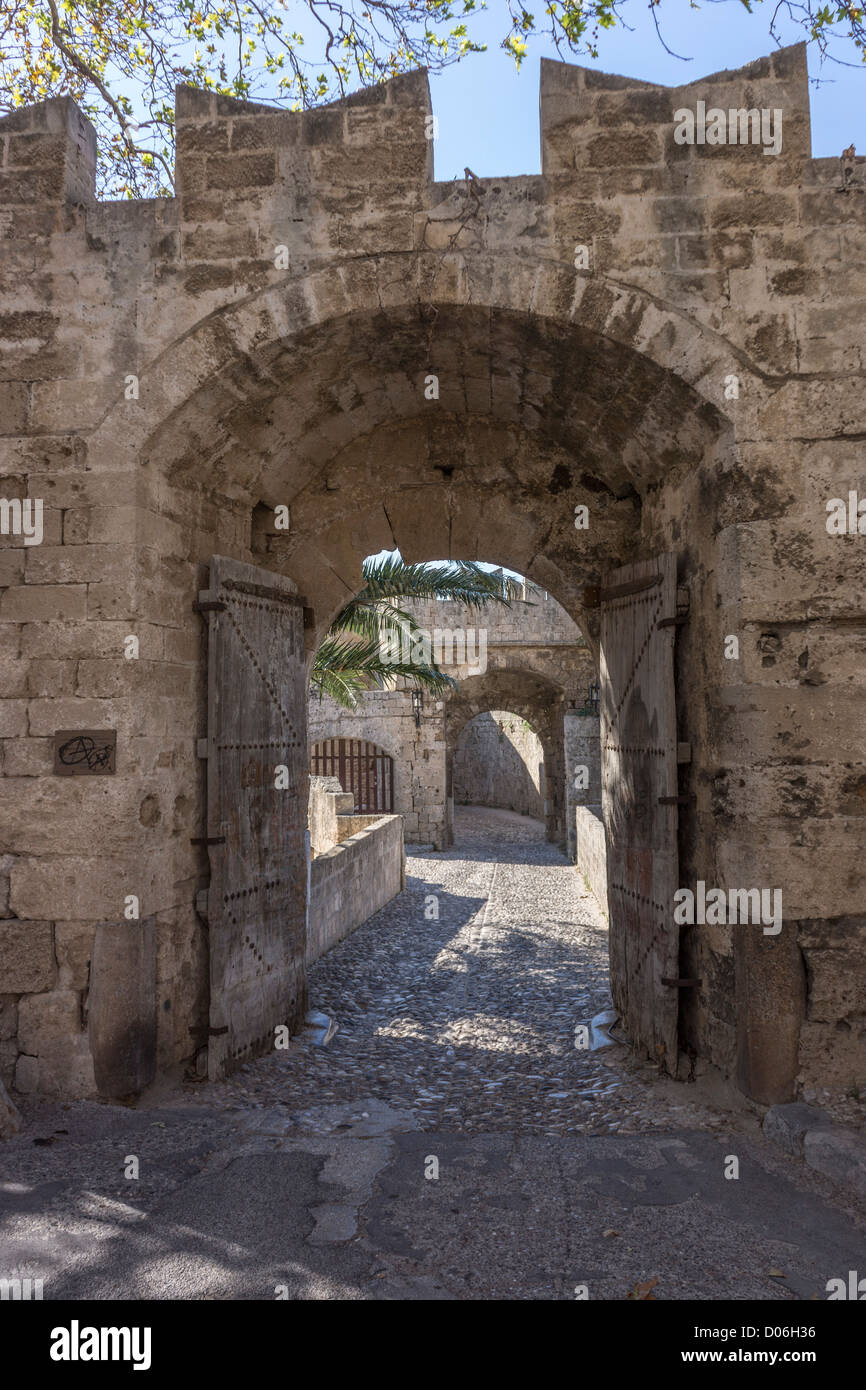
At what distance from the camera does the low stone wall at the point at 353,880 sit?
22.7 feet

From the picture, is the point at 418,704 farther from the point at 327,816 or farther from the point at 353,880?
the point at 353,880

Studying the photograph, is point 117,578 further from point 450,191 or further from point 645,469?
point 645,469

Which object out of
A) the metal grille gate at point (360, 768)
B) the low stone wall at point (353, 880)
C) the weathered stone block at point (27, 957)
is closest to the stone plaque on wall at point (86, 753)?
the weathered stone block at point (27, 957)

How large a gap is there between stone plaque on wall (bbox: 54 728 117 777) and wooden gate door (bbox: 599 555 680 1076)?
7.91ft

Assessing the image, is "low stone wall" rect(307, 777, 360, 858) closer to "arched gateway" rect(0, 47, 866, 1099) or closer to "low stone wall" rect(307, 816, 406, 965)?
"low stone wall" rect(307, 816, 406, 965)

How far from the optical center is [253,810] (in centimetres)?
439

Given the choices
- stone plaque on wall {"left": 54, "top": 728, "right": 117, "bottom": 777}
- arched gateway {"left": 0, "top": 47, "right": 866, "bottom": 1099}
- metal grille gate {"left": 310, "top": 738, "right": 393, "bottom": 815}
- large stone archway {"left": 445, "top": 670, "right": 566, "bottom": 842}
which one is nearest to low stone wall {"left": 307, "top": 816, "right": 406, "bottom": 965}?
arched gateway {"left": 0, "top": 47, "right": 866, "bottom": 1099}

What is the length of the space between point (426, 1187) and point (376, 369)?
352 centimetres

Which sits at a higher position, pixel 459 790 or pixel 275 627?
pixel 275 627

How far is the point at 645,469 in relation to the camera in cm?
444

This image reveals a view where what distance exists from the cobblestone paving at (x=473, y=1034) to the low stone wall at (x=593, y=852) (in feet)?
0.92

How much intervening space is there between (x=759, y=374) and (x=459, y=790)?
21948mm

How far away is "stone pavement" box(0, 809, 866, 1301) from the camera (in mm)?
2414

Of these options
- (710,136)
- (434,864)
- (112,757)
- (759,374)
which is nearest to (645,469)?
(759,374)
